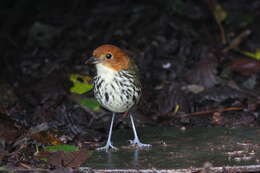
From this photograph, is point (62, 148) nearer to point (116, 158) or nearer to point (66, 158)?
point (66, 158)

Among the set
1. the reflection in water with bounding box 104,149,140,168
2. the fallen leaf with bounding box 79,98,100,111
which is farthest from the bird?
the fallen leaf with bounding box 79,98,100,111

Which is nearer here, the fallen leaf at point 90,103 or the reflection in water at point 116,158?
the reflection in water at point 116,158

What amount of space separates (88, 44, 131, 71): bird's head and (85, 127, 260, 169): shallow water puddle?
824mm

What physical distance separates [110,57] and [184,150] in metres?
1.22

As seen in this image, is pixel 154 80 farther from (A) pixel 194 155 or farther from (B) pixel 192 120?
(A) pixel 194 155

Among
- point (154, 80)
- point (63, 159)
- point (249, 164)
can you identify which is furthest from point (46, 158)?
point (154, 80)

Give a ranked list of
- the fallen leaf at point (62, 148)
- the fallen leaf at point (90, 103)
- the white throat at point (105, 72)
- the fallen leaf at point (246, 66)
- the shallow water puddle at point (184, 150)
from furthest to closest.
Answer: the fallen leaf at point (246, 66) < the fallen leaf at point (90, 103) < the white throat at point (105, 72) < the fallen leaf at point (62, 148) < the shallow water puddle at point (184, 150)

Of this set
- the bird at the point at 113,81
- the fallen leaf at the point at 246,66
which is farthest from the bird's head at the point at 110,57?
the fallen leaf at the point at 246,66

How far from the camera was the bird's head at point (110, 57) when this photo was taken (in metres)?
5.45

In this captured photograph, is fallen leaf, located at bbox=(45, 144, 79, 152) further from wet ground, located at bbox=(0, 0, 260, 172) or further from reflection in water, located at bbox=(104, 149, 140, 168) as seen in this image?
reflection in water, located at bbox=(104, 149, 140, 168)

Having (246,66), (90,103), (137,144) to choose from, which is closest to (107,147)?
(137,144)

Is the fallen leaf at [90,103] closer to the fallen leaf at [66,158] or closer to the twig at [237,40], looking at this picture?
the fallen leaf at [66,158]

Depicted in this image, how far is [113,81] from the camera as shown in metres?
5.51

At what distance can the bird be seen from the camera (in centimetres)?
546
